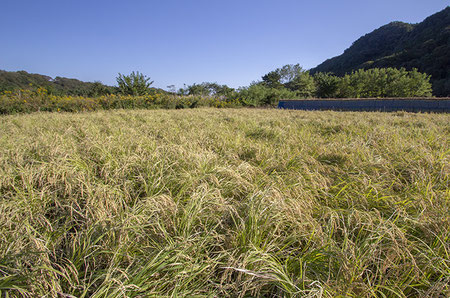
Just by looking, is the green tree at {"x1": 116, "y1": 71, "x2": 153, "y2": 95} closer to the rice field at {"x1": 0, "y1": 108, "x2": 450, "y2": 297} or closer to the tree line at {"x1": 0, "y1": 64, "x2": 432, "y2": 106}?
the tree line at {"x1": 0, "y1": 64, "x2": 432, "y2": 106}

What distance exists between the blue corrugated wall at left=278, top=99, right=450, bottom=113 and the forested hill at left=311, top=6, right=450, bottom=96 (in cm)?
3316

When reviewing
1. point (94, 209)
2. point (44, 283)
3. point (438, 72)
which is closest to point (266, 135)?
point (94, 209)

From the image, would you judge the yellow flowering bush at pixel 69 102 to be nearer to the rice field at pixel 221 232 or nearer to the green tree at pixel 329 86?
the rice field at pixel 221 232

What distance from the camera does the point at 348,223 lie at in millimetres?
1188

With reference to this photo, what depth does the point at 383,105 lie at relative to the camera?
1173 centimetres

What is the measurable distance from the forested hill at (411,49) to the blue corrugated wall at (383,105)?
3316cm

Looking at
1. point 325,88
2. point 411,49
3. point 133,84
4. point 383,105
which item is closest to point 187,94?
point 133,84

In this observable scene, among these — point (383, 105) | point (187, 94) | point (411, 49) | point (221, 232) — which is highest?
point (411, 49)

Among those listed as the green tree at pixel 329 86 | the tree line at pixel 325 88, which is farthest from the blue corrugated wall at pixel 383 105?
the green tree at pixel 329 86

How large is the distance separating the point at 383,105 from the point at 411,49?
53.8 m

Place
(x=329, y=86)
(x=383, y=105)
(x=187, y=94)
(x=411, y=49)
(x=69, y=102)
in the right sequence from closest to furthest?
(x=69, y=102), (x=383, y=105), (x=187, y=94), (x=329, y=86), (x=411, y=49)

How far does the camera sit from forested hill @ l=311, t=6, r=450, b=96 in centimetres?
3953

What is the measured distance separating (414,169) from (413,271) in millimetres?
1344

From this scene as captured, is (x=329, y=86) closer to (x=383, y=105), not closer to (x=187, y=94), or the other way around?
(x=383, y=105)
